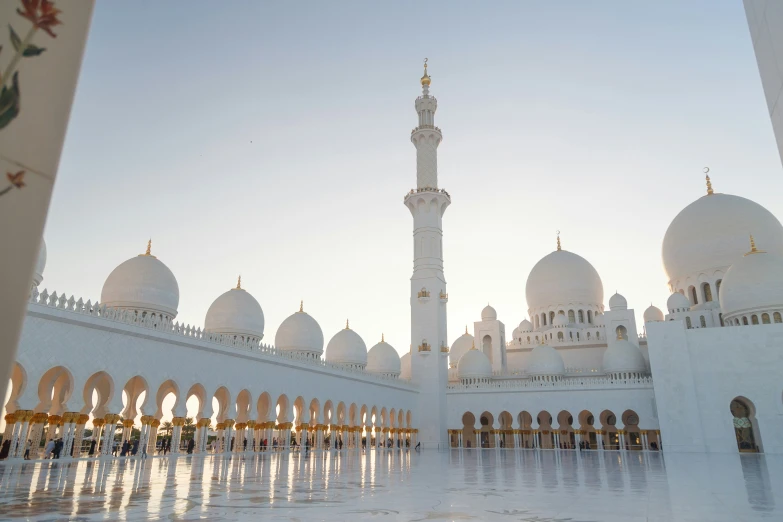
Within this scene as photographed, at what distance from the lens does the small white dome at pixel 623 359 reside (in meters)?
27.9

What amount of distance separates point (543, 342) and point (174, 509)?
2963 cm

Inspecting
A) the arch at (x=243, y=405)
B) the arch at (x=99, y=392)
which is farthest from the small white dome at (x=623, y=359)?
the arch at (x=99, y=392)

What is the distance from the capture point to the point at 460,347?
3847 centimetres

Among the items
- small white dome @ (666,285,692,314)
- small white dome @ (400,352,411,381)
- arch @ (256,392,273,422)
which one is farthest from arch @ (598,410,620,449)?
arch @ (256,392,273,422)

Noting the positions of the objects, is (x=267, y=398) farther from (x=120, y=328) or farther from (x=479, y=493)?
(x=479, y=493)

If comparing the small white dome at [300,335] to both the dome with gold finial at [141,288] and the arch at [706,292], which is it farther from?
the arch at [706,292]

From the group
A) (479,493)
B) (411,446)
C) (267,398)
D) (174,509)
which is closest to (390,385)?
(411,446)

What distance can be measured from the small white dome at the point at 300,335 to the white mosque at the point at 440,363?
0.09 meters

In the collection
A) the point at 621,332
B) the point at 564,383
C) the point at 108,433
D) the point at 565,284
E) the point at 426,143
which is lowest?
the point at 108,433

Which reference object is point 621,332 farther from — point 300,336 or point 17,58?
point 17,58

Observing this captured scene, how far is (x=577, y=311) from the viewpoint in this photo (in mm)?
33375

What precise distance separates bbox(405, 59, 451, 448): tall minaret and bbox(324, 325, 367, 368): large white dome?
305 cm

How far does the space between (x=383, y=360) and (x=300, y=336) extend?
783 centimetres

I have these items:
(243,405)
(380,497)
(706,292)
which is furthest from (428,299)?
(380,497)
